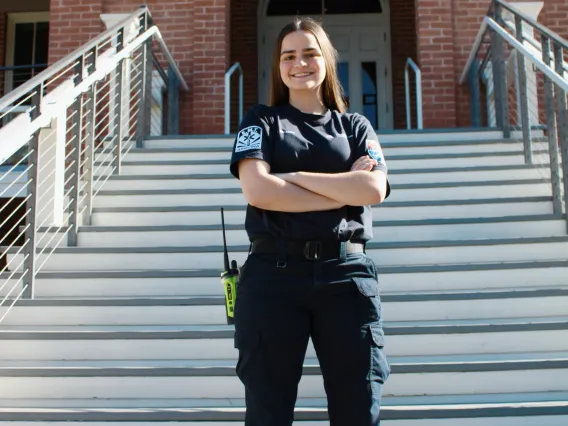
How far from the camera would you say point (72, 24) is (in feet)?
23.5

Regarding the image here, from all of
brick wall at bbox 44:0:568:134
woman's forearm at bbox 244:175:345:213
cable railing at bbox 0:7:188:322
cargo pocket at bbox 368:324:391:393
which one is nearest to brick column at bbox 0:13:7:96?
brick wall at bbox 44:0:568:134

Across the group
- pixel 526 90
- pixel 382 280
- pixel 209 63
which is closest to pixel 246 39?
pixel 209 63

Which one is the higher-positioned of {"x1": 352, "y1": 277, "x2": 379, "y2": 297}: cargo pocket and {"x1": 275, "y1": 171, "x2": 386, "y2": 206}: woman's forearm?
{"x1": 275, "y1": 171, "x2": 386, "y2": 206}: woman's forearm

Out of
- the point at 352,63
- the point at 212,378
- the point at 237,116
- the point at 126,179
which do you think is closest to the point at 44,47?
the point at 237,116

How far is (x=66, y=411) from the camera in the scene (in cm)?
251

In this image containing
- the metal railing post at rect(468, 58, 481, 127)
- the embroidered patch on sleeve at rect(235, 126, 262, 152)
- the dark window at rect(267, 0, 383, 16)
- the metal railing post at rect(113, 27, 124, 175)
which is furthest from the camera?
the dark window at rect(267, 0, 383, 16)

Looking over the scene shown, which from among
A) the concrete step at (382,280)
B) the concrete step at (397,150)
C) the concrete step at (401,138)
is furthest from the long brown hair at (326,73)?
the concrete step at (401,138)

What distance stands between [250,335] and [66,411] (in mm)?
1203

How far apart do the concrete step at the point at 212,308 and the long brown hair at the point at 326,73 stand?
4.80ft

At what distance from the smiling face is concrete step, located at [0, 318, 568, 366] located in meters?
1.38

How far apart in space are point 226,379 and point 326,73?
4.58ft

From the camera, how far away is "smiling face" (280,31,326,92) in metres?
1.86

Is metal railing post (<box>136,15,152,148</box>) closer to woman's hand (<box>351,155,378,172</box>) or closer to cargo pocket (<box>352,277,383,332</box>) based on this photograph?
woman's hand (<box>351,155,378,172</box>)

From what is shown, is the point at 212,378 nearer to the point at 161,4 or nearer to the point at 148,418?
the point at 148,418
